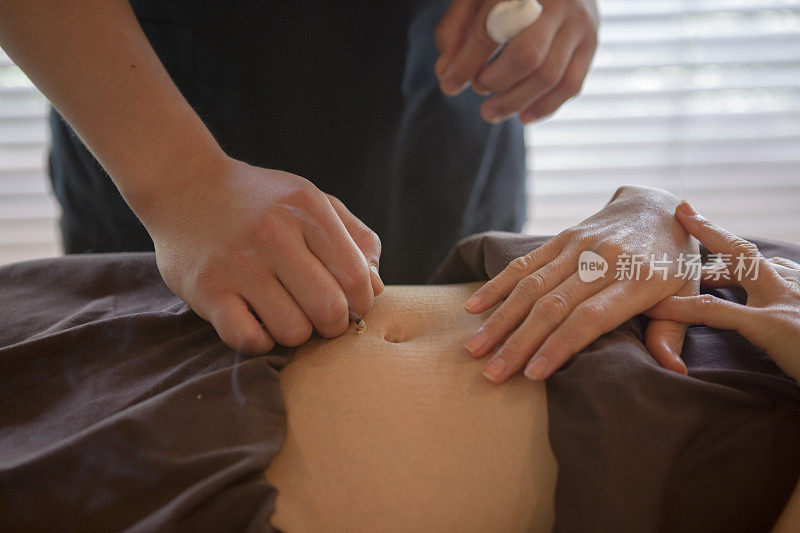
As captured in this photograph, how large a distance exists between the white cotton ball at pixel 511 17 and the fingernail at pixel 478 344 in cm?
43

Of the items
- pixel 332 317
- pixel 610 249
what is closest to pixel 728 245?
pixel 610 249

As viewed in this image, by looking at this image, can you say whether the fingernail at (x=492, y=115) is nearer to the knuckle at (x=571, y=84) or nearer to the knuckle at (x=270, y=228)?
the knuckle at (x=571, y=84)

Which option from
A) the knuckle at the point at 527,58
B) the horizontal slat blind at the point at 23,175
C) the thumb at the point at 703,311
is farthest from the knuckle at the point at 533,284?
the horizontal slat blind at the point at 23,175

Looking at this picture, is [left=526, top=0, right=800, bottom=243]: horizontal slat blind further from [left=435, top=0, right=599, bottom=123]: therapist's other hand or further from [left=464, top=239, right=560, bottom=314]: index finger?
[left=464, top=239, right=560, bottom=314]: index finger

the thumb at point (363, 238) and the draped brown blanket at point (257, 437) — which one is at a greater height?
the thumb at point (363, 238)

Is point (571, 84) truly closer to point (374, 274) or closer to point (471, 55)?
point (471, 55)

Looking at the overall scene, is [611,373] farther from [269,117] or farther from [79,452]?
[269,117]

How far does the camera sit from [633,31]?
152 cm

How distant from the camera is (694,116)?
5.02ft

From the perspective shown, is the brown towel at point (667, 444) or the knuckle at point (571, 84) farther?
the knuckle at point (571, 84)

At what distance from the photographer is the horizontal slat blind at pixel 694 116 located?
1.51 meters

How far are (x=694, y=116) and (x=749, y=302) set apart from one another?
3.79 ft

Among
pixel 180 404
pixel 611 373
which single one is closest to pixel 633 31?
pixel 611 373

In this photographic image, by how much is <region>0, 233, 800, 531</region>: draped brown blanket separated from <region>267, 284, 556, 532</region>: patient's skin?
0.02m
